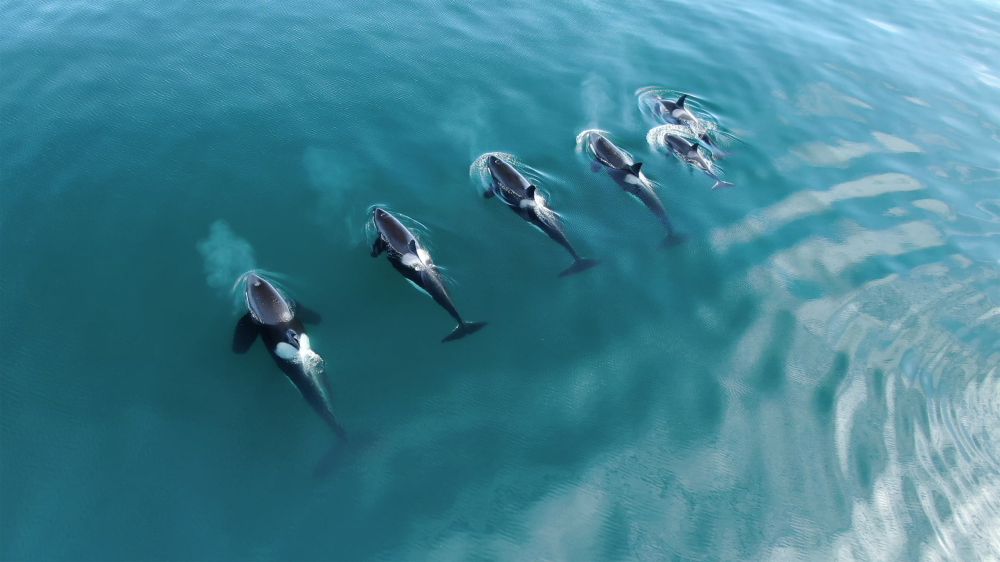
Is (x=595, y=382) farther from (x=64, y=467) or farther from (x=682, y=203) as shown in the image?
(x=64, y=467)

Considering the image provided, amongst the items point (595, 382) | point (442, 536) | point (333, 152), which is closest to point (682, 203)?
point (595, 382)

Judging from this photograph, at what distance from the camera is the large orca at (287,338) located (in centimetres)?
1563

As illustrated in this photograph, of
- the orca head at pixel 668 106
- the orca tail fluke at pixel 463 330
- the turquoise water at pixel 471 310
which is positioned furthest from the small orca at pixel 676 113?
the orca tail fluke at pixel 463 330

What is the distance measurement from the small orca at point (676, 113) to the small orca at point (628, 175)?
11.8ft

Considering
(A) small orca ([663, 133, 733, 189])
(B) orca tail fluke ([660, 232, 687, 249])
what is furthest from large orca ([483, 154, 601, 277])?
(A) small orca ([663, 133, 733, 189])

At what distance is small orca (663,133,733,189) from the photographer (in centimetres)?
2353

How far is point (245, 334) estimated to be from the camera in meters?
16.6

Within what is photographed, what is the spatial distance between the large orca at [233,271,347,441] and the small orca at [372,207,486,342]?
9.82ft

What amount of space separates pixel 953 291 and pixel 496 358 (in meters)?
15.8

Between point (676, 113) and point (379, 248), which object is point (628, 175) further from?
point (379, 248)

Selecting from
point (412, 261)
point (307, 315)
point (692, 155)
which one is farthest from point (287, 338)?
point (692, 155)

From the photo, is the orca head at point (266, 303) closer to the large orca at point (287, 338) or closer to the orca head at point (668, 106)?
the large orca at point (287, 338)

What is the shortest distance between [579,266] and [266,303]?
9.59 metres

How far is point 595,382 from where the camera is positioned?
55.0 feet
